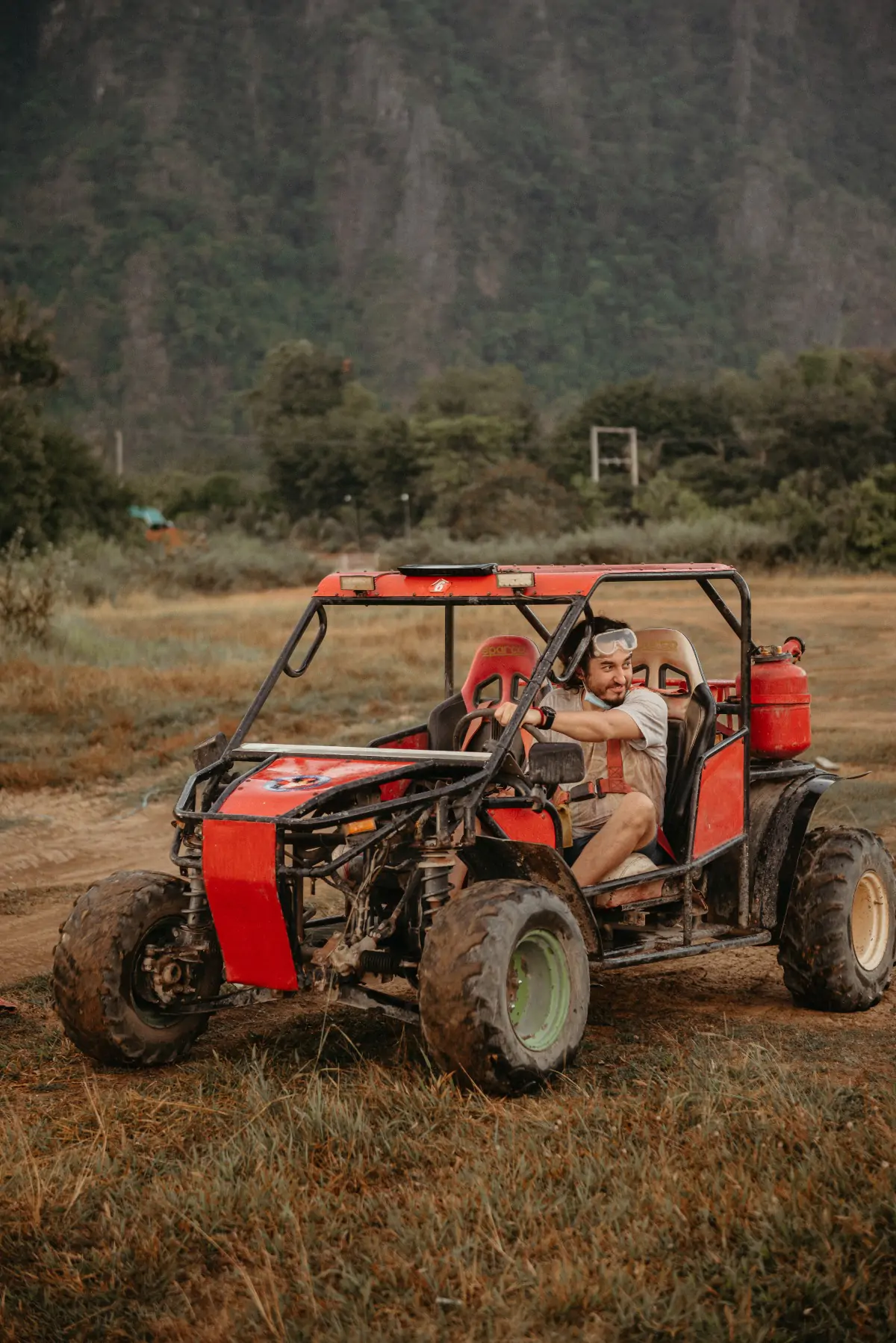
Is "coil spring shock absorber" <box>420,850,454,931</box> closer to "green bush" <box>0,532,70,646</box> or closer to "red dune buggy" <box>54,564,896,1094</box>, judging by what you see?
"red dune buggy" <box>54,564,896,1094</box>

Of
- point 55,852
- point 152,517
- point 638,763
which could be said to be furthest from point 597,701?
point 152,517

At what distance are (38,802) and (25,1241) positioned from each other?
9148 mm

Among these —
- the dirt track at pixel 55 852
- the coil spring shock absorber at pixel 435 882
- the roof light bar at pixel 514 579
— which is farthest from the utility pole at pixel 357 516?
the coil spring shock absorber at pixel 435 882

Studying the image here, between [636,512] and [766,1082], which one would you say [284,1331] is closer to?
[766,1082]

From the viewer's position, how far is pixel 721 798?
6.87m

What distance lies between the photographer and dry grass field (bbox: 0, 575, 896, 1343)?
410cm

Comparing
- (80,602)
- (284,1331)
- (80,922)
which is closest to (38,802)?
(80,922)

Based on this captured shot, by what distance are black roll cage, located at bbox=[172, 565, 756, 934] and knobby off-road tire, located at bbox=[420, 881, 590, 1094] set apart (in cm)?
38

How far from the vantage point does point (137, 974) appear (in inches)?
241

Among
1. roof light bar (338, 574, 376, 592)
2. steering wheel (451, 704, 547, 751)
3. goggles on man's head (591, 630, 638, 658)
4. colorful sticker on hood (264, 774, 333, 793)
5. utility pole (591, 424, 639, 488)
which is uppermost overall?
utility pole (591, 424, 639, 488)

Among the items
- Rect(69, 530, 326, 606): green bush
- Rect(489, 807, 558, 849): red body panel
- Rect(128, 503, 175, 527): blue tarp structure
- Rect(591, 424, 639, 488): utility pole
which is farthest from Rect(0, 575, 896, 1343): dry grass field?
Rect(591, 424, 639, 488): utility pole

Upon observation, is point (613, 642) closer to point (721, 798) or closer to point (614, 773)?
point (614, 773)

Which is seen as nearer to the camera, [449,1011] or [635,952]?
[449,1011]

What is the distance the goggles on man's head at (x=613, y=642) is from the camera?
21.8ft
